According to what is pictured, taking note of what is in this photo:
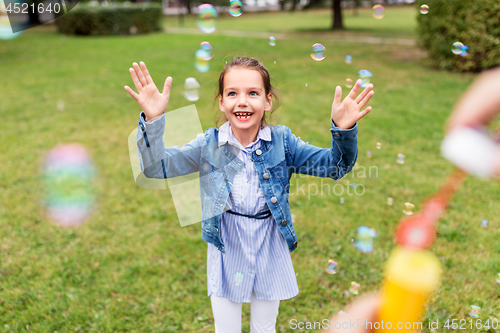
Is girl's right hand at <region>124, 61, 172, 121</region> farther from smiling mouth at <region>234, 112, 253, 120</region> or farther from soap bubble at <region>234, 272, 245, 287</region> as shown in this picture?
soap bubble at <region>234, 272, 245, 287</region>

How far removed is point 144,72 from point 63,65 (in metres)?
10.9

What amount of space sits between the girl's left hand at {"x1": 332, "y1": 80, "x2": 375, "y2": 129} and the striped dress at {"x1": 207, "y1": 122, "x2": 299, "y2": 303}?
1.08ft

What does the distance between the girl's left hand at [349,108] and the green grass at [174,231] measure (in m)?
0.46

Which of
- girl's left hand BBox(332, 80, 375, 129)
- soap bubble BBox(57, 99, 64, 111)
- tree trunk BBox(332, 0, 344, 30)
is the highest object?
girl's left hand BBox(332, 80, 375, 129)

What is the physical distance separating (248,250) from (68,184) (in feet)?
10.9

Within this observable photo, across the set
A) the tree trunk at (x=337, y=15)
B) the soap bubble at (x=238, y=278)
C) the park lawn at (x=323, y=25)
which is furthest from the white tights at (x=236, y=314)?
the tree trunk at (x=337, y=15)

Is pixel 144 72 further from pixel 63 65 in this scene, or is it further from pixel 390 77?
pixel 63 65

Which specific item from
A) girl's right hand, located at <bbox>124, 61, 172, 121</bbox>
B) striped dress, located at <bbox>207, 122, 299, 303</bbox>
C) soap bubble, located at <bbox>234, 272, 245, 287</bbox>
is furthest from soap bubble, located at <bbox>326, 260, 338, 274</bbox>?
girl's right hand, located at <bbox>124, 61, 172, 121</bbox>

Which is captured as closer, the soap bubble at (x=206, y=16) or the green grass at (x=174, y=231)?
the soap bubble at (x=206, y=16)

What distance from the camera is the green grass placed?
262 centimetres

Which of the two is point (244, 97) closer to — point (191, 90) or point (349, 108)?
point (349, 108)

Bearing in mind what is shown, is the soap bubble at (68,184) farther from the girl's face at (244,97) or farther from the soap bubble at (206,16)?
the girl's face at (244,97)

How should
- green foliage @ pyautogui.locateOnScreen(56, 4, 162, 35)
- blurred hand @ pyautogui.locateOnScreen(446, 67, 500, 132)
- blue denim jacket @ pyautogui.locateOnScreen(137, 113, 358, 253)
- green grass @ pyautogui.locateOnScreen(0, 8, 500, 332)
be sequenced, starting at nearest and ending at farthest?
blurred hand @ pyautogui.locateOnScreen(446, 67, 500, 132), blue denim jacket @ pyautogui.locateOnScreen(137, 113, 358, 253), green grass @ pyautogui.locateOnScreen(0, 8, 500, 332), green foliage @ pyautogui.locateOnScreen(56, 4, 162, 35)

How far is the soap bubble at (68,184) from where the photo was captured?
3.78 metres
